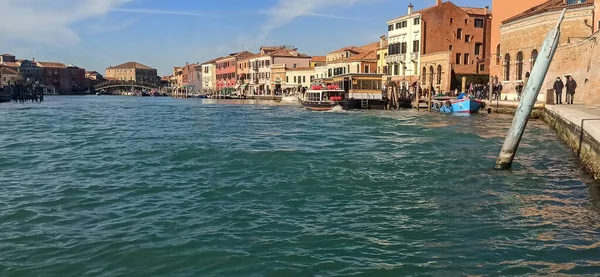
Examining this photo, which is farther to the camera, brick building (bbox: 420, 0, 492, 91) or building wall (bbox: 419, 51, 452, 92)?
brick building (bbox: 420, 0, 492, 91)

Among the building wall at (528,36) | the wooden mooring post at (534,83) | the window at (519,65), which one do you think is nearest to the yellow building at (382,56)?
the building wall at (528,36)

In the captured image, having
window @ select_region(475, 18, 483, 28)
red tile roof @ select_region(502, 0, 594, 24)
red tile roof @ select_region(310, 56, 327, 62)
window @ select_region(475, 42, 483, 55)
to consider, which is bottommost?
window @ select_region(475, 42, 483, 55)

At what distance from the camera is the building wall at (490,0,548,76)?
1428 inches

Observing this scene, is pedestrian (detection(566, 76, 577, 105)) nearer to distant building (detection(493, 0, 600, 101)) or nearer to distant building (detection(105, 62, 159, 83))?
distant building (detection(493, 0, 600, 101))

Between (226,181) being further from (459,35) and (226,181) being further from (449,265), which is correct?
(459,35)

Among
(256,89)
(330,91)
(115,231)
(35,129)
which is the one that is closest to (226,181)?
(115,231)

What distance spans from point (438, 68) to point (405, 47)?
6.21 meters

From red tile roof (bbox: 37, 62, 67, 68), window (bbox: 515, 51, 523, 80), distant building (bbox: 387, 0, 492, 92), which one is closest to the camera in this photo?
window (bbox: 515, 51, 523, 80)

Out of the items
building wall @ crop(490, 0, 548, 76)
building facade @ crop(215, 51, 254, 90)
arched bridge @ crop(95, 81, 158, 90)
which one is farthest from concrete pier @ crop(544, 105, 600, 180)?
arched bridge @ crop(95, 81, 158, 90)

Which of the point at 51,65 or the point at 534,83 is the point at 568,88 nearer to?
the point at 534,83

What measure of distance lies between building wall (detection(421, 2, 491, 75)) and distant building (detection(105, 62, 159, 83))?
114 meters

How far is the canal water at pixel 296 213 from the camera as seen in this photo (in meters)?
5.82

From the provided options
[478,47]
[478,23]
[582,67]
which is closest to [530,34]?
[582,67]

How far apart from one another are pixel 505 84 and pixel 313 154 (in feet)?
80.5
